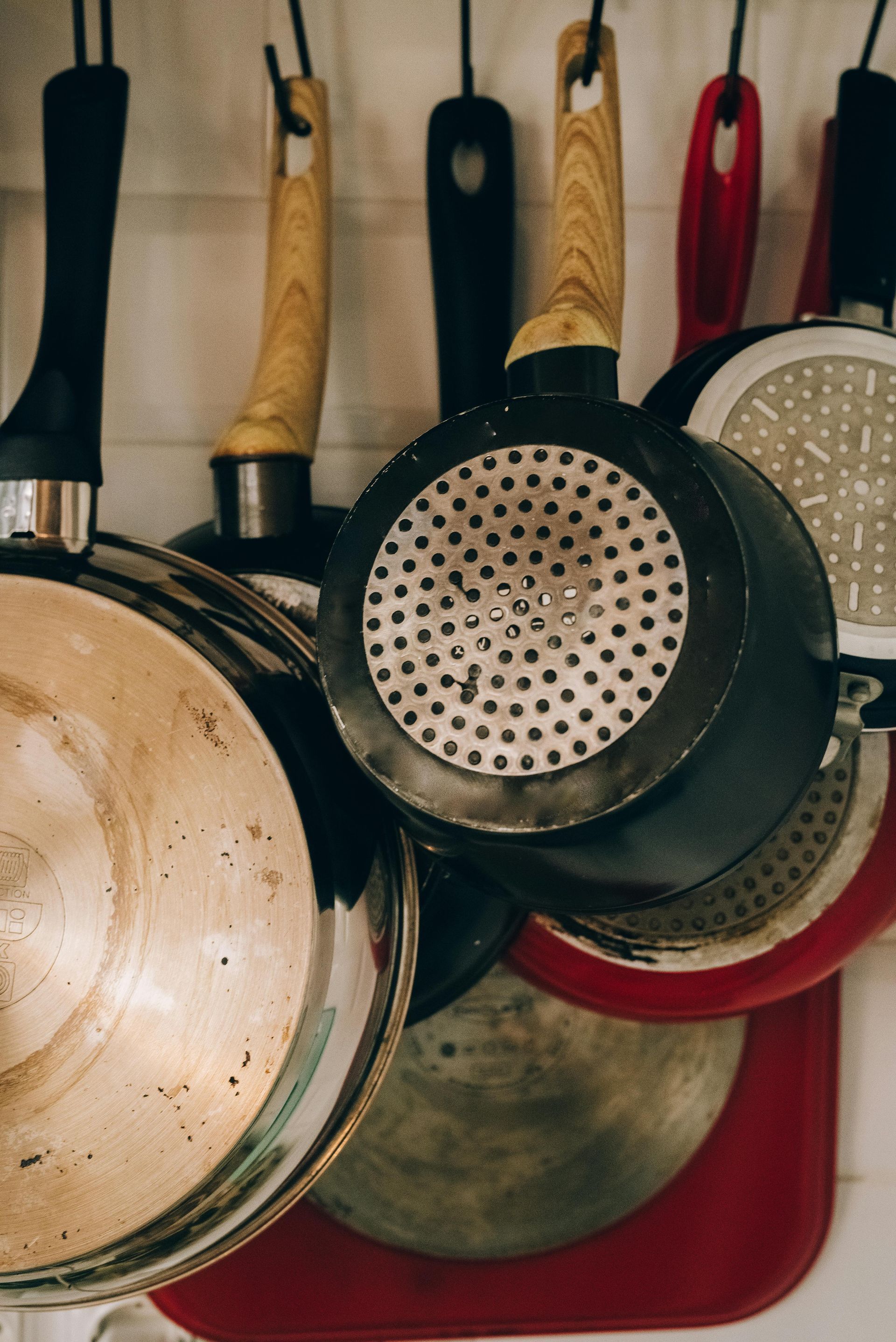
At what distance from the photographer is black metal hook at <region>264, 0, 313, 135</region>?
50cm

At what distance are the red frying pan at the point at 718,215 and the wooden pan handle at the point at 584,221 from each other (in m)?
0.08

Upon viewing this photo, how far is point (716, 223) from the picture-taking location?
520 millimetres

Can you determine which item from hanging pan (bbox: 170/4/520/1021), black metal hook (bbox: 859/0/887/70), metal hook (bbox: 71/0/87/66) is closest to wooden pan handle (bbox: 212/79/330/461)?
hanging pan (bbox: 170/4/520/1021)

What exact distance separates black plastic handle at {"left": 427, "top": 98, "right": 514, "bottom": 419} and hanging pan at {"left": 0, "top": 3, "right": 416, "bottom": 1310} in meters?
0.21

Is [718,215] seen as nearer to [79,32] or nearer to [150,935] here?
[79,32]

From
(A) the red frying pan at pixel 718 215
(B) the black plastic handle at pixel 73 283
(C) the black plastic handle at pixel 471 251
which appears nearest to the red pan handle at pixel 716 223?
(A) the red frying pan at pixel 718 215

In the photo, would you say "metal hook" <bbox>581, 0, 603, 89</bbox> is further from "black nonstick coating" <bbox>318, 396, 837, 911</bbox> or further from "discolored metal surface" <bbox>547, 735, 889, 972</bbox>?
"discolored metal surface" <bbox>547, 735, 889, 972</bbox>

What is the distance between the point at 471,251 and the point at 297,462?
16 cm

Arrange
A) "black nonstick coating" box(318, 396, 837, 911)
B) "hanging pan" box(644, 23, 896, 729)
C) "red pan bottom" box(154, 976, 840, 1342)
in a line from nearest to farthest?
1. "black nonstick coating" box(318, 396, 837, 911)
2. "hanging pan" box(644, 23, 896, 729)
3. "red pan bottom" box(154, 976, 840, 1342)

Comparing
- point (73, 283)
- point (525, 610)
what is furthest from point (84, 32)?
point (525, 610)

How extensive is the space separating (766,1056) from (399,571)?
15.7 inches

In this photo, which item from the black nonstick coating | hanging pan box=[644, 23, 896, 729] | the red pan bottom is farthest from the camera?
the red pan bottom

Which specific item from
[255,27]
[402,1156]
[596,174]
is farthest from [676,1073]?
[255,27]

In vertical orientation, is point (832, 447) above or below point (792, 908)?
above
